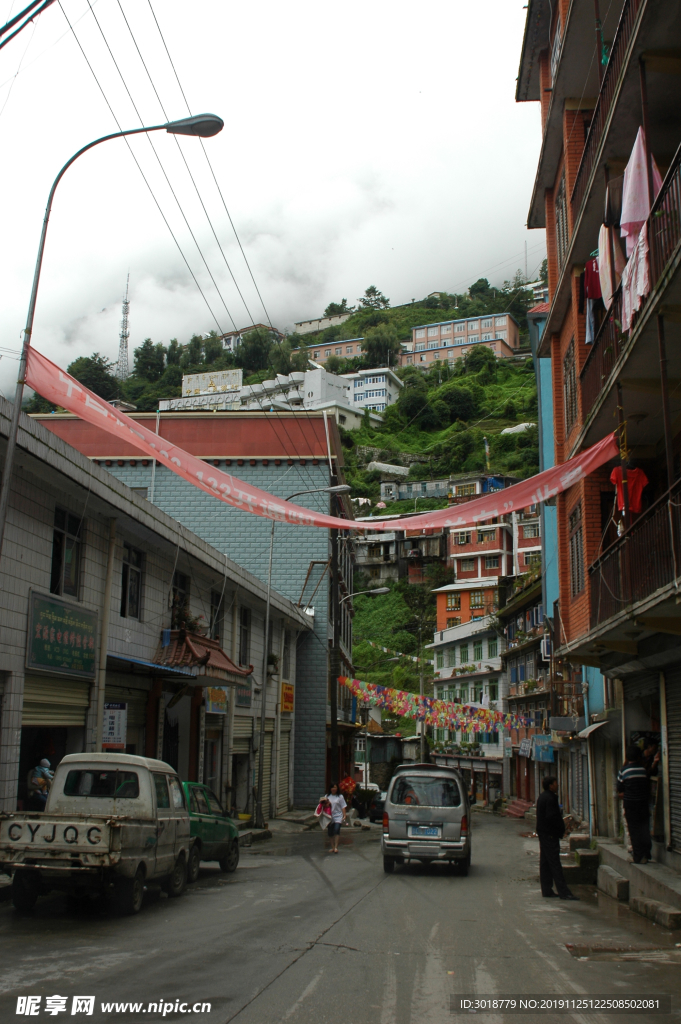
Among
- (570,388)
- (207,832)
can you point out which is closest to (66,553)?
(207,832)

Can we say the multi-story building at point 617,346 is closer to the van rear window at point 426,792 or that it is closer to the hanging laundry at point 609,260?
the hanging laundry at point 609,260

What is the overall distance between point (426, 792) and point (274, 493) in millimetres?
20168

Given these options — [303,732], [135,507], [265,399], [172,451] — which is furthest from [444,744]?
[265,399]

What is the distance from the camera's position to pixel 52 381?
1097cm

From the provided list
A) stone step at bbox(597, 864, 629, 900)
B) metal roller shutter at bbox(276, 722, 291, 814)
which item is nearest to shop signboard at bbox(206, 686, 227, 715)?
metal roller shutter at bbox(276, 722, 291, 814)

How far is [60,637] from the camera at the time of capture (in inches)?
584

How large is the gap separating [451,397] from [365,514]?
3349cm

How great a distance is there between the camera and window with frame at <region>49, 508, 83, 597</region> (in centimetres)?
1524

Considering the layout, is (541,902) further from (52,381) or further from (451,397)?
(451,397)

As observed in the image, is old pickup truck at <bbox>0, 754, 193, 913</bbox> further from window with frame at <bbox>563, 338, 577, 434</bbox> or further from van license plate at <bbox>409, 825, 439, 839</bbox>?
window with frame at <bbox>563, 338, 577, 434</bbox>

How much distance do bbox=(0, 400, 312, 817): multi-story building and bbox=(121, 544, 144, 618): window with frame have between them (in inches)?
1.3

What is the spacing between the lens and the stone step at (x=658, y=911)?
31.7 ft

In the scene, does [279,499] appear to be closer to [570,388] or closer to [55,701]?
[55,701]

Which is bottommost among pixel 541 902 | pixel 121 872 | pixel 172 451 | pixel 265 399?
pixel 541 902
